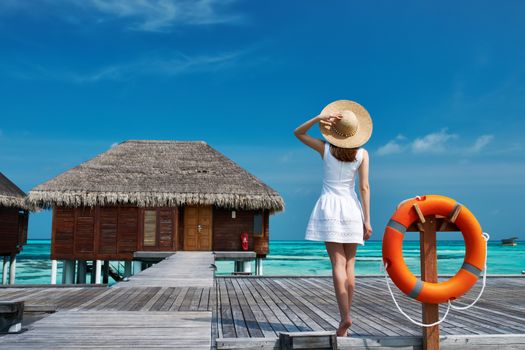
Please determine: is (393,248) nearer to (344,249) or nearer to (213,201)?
(344,249)

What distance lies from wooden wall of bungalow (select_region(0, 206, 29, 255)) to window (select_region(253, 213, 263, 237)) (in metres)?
11.8

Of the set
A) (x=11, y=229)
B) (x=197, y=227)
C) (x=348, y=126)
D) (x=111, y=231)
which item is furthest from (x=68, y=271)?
(x=348, y=126)

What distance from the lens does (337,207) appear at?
12.1ft

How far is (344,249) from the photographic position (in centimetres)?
379

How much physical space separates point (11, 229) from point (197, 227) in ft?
34.6

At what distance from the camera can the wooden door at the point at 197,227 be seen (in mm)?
18359

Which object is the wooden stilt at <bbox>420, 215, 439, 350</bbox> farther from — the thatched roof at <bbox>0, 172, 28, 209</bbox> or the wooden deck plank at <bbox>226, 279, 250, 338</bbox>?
the thatched roof at <bbox>0, 172, 28, 209</bbox>

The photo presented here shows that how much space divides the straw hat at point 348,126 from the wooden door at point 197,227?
1500cm

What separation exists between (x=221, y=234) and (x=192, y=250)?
1.20 metres

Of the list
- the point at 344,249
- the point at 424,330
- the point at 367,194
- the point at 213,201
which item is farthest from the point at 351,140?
the point at 213,201

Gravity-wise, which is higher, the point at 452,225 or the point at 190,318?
the point at 452,225

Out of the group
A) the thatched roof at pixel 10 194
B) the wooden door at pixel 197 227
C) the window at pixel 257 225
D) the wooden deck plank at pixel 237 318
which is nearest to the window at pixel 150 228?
the wooden door at pixel 197 227

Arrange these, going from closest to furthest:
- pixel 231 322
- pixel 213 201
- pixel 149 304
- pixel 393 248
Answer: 1. pixel 393 248
2. pixel 231 322
3. pixel 149 304
4. pixel 213 201

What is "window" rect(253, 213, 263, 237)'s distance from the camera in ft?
61.2
